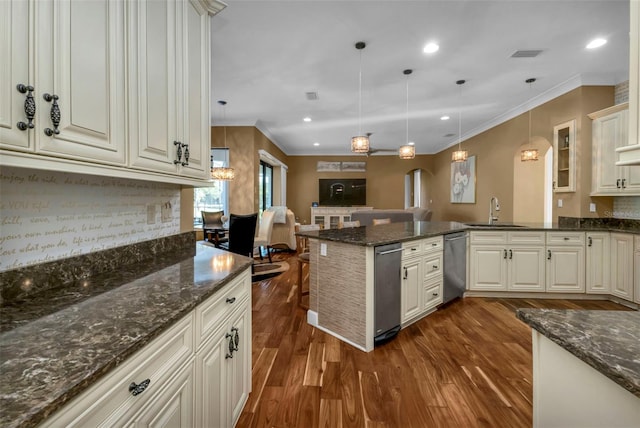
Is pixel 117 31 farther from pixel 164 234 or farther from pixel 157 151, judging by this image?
pixel 164 234

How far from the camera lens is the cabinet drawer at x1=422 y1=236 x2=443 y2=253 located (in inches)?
109

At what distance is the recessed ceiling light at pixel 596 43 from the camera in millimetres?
2967

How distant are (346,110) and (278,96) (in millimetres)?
1377

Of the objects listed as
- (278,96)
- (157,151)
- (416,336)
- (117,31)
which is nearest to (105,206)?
(157,151)

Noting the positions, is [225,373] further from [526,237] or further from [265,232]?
[265,232]

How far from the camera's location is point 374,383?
186cm

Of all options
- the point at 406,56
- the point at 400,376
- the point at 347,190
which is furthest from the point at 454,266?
the point at 347,190

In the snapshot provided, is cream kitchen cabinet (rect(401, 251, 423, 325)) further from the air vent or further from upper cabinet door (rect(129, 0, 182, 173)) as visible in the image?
the air vent

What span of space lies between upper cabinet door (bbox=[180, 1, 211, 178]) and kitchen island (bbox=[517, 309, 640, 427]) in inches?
65.3

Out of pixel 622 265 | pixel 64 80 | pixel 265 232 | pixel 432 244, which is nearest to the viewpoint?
pixel 64 80

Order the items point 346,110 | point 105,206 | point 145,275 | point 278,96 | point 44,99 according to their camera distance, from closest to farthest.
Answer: point 44,99 < point 145,275 < point 105,206 < point 278,96 < point 346,110

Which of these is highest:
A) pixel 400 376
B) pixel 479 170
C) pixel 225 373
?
pixel 479 170

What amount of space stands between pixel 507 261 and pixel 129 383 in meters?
3.89

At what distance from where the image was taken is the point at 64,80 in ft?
2.73
